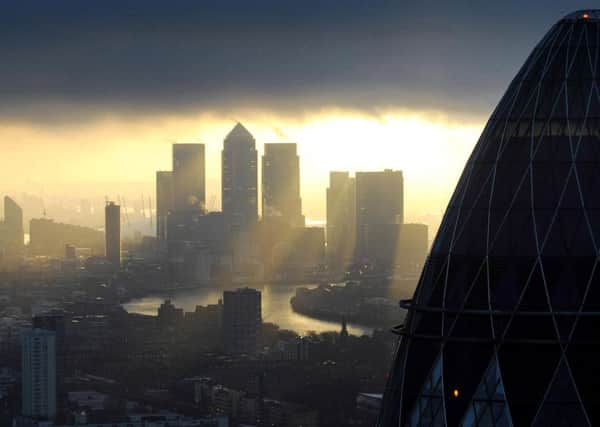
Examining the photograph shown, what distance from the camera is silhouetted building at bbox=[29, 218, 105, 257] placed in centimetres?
17225

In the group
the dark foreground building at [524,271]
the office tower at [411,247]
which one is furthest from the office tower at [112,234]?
the dark foreground building at [524,271]

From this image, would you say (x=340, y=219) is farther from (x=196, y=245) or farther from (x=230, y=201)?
(x=230, y=201)

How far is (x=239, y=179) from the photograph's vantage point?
18825 centimetres

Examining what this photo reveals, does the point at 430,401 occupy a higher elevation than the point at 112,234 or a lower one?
lower

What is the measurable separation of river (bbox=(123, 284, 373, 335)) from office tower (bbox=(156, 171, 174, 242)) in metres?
31.1

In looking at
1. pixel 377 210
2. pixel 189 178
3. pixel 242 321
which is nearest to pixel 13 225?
pixel 189 178

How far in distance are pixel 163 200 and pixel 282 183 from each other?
13.4m

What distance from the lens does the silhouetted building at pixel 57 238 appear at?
172 meters

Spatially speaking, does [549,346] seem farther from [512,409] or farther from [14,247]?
[14,247]

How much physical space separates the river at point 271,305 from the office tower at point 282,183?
84.3ft

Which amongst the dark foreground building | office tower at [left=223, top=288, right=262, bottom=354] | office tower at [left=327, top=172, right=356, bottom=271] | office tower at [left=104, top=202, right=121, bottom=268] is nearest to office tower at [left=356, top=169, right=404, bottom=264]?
office tower at [left=327, top=172, right=356, bottom=271]

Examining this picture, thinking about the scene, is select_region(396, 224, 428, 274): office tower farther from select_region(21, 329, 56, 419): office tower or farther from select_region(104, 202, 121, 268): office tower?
select_region(21, 329, 56, 419): office tower

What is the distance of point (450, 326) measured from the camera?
1344 centimetres

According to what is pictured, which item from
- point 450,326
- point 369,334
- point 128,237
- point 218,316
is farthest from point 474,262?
point 128,237
